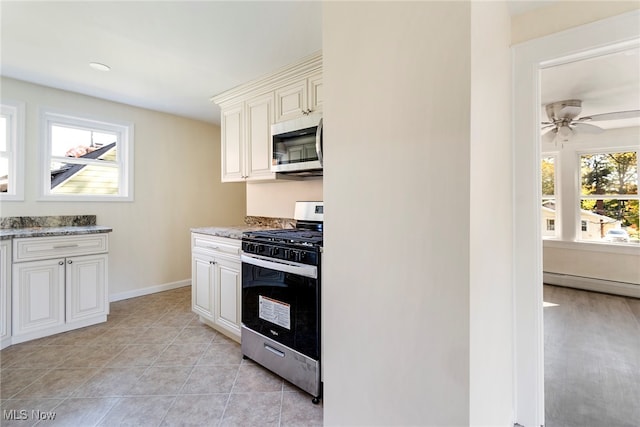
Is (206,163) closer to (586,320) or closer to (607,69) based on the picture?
(607,69)

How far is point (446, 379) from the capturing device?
0.85m

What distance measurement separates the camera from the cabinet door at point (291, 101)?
2.42 m

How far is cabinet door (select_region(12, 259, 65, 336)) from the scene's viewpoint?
8.08ft

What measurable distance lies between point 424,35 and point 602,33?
1.18 metres

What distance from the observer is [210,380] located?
1988 millimetres

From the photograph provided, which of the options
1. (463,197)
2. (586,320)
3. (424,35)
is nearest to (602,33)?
(424,35)

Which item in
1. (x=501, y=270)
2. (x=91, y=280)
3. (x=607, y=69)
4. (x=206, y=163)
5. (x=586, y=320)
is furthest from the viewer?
(x=206, y=163)

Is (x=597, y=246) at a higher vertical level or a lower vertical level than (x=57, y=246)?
lower

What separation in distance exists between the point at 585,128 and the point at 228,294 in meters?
4.10

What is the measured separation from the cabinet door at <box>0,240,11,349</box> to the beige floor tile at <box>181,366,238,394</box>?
1.75 m

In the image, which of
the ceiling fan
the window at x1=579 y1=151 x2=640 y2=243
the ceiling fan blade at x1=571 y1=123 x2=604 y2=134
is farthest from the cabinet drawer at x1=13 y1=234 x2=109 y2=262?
the window at x1=579 y1=151 x2=640 y2=243

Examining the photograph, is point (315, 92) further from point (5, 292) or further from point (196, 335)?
point (5, 292)

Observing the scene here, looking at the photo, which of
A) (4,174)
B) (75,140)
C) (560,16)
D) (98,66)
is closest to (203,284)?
(98,66)

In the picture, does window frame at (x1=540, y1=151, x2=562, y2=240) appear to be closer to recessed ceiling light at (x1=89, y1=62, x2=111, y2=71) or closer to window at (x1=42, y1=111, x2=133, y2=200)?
recessed ceiling light at (x1=89, y1=62, x2=111, y2=71)
